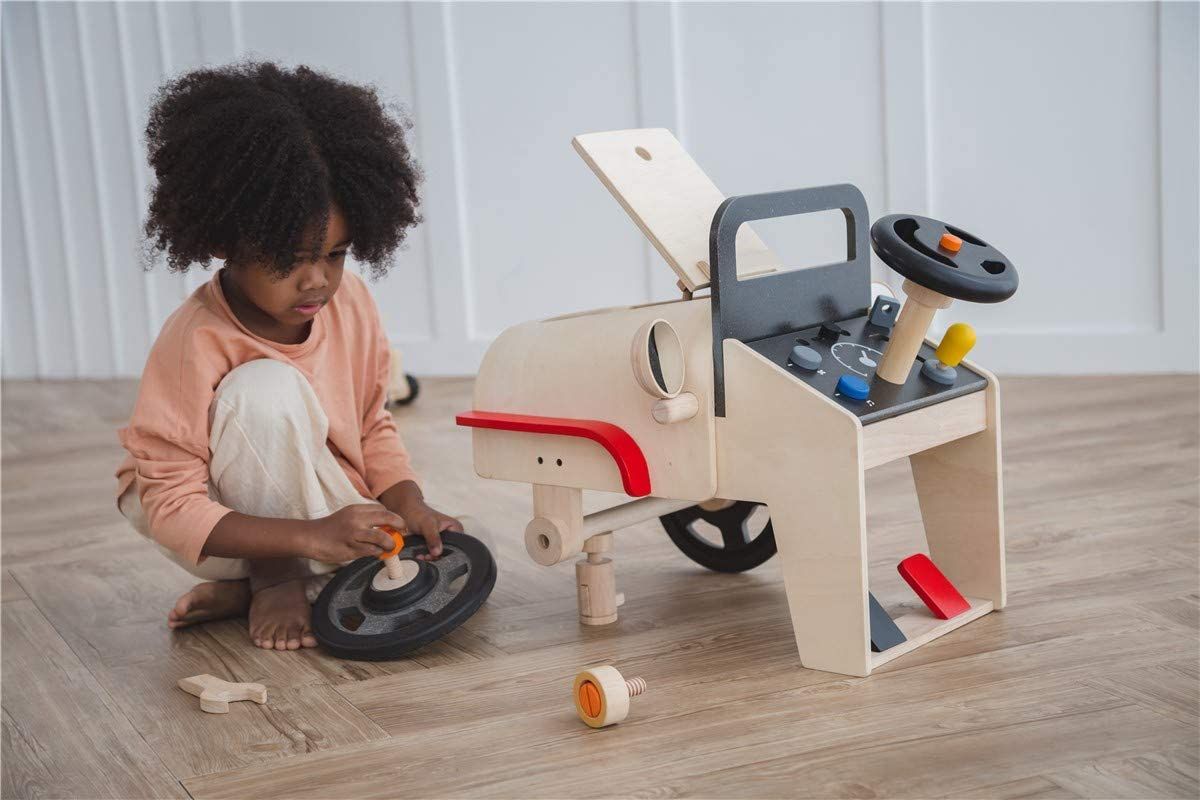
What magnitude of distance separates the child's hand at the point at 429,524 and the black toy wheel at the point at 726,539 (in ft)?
0.73

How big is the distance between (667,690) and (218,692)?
0.35 metres

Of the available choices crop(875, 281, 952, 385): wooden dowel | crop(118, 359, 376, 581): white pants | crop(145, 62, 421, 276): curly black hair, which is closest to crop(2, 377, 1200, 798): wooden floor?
crop(118, 359, 376, 581): white pants

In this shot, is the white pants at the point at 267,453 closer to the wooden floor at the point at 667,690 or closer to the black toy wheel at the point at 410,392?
the wooden floor at the point at 667,690

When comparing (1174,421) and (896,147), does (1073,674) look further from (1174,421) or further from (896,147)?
(896,147)

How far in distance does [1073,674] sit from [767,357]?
1.06ft

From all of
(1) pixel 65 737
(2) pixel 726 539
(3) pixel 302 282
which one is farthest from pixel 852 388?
(1) pixel 65 737

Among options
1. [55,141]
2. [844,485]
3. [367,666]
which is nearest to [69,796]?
[367,666]

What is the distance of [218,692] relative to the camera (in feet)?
3.20

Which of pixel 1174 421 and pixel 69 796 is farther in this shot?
pixel 1174 421

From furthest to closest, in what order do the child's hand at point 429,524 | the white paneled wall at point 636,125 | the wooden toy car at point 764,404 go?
the white paneled wall at point 636,125, the child's hand at point 429,524, the wooden toy car at point 764,404

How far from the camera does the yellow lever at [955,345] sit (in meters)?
0.98

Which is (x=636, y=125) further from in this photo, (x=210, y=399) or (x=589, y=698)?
(x=589, y=698)

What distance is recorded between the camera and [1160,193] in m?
2.16

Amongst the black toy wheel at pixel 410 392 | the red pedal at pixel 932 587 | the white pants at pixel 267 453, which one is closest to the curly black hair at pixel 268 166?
the white pants at pixel 267 453
